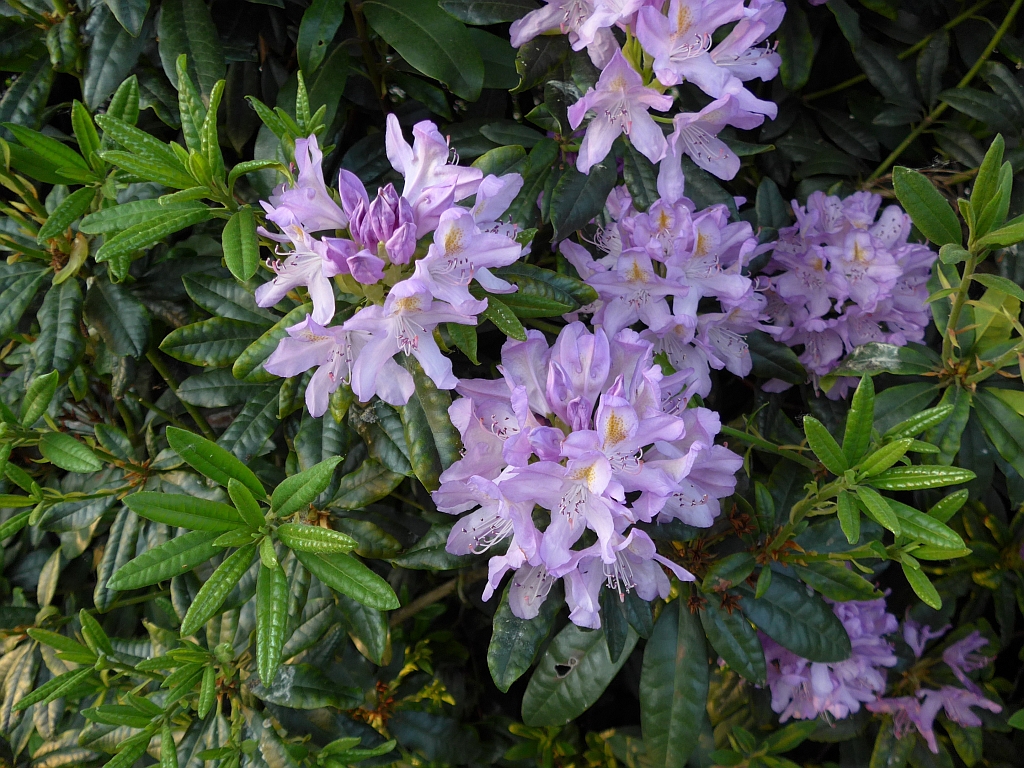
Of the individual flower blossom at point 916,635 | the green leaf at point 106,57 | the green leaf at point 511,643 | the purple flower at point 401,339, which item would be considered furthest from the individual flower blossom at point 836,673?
the green leaf at point 106,57

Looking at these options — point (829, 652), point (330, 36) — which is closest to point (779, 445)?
point (829, 652)

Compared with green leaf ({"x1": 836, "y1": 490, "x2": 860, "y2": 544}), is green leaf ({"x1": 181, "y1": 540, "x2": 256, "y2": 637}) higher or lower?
higher

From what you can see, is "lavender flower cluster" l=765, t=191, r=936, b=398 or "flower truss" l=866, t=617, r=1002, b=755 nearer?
"lavender flower cluster" l=765, t=191, r=936, b=398

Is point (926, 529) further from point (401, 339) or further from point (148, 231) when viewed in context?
point (148, 231)

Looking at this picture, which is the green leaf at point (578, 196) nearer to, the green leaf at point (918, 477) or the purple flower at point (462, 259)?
the purple flower at point (462, 259)

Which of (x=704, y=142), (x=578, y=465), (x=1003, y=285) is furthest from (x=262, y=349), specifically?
(x=1003, y=285)

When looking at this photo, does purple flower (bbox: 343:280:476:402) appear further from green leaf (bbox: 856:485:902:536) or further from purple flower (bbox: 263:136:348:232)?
green leaf (bbox: 856:485:902:536)

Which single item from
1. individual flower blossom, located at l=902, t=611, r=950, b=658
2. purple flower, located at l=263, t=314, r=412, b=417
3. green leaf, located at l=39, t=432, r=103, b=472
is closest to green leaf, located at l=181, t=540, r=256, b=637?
purple flower, located at l=263, t=314, r=412, b=417
